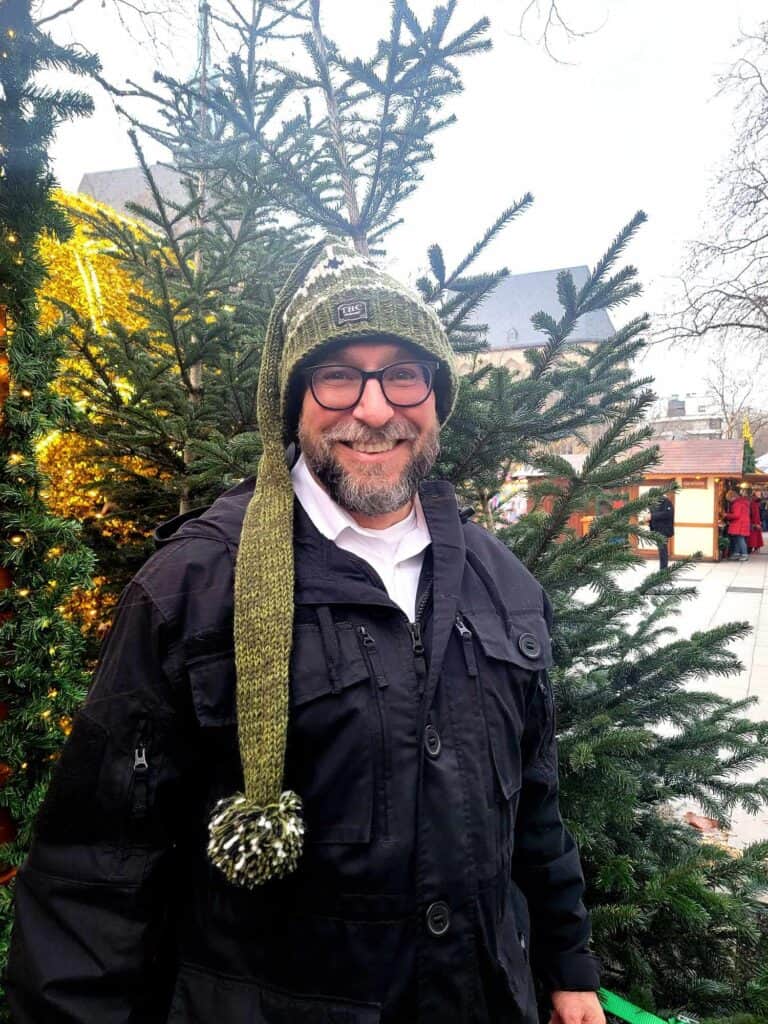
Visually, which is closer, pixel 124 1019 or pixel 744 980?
pixel 124 1019

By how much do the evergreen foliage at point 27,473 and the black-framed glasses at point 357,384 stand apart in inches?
30.4

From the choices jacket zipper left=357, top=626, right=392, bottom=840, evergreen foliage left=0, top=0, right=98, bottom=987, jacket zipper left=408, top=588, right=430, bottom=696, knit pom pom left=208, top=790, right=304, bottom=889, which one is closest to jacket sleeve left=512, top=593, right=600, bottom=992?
jacket zipper left=408, top=588, right=430, bottom=696

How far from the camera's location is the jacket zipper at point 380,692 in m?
1.22

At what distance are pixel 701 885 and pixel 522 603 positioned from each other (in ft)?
4.10

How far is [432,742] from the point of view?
125 centimetres

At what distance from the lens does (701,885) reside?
1919 mm

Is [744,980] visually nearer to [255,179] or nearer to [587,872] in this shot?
[587,872]

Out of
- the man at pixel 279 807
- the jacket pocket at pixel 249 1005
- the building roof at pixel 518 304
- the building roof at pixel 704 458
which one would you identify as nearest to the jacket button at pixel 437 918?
the man at pixel 279 807

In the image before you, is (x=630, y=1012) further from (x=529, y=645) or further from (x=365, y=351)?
(x=365, y=351)

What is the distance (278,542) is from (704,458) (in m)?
19.9

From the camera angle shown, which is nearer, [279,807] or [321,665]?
[279,807]

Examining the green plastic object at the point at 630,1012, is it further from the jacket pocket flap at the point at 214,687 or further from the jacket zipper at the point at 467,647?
the jacket pocket flap at the point at 214,687

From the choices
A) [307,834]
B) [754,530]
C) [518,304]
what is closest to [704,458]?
[754,530]

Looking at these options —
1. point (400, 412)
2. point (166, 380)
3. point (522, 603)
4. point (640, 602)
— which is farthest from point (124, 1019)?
point (166, 380)
